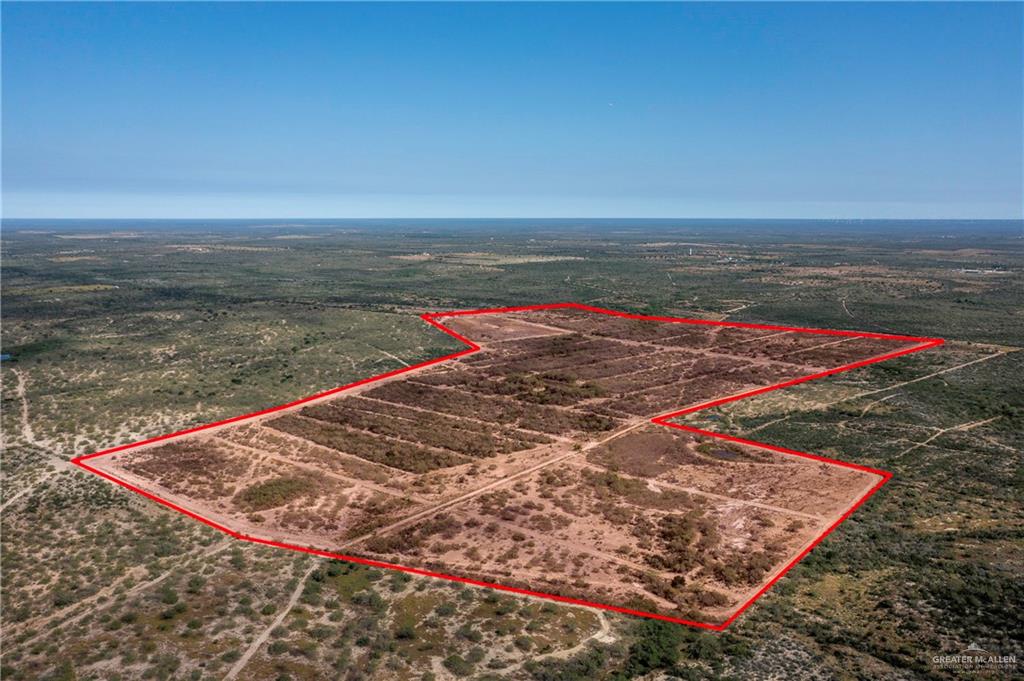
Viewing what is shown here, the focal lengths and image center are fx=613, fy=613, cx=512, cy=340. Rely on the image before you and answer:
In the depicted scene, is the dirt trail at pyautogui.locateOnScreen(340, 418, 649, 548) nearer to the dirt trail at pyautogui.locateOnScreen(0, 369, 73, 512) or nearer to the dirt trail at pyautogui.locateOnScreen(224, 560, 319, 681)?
the dirt trail at pyautogui.locateOnScreen(224, 560, 319, 681)

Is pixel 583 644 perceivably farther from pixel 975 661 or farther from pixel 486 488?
pixel 486 488

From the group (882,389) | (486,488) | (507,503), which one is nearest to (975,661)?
(507,503)

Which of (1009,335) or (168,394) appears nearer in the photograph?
(168,394)

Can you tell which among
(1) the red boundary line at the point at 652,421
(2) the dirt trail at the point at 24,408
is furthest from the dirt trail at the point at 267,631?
(2) the dirt trail at the point at 24,408

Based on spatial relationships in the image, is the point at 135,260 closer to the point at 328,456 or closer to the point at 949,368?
the point at 328,456

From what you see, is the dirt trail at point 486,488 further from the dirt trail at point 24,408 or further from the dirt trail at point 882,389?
the dirt trail at point 24,408

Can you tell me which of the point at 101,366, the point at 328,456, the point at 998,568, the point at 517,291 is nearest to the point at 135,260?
the point at 517,291
